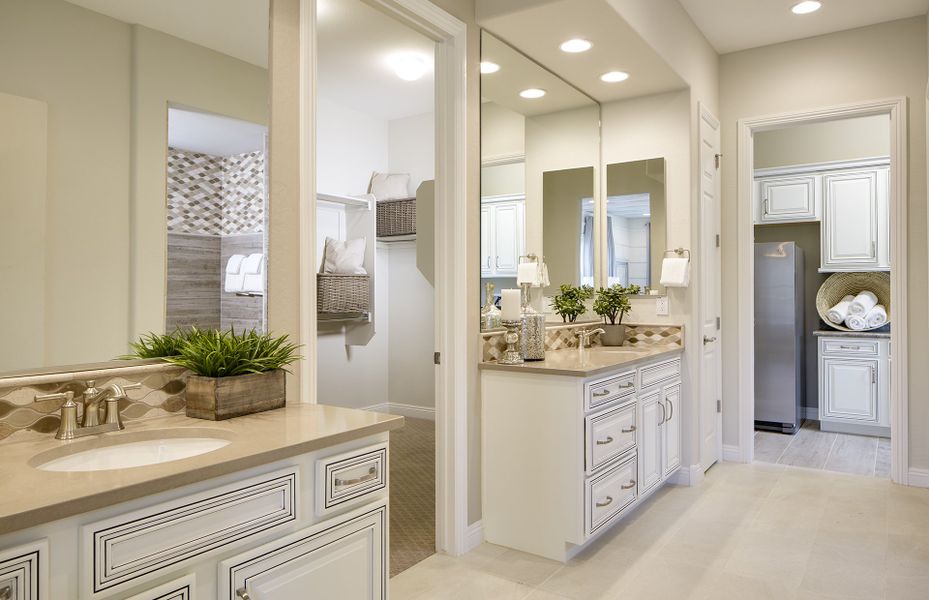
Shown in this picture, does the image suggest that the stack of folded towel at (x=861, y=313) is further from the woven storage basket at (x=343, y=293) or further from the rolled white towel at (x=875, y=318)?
the woven storage basket at (x=343, y=293)

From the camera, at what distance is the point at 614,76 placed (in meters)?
3.73

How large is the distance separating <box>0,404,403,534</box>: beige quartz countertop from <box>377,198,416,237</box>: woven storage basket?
368cm

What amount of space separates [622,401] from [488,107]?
154cm

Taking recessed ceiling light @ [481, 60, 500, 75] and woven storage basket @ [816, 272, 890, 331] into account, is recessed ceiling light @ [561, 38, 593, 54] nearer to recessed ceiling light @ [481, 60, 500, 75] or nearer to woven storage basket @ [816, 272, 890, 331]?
recessed ceiling light @ [481, 60, 500, 75]

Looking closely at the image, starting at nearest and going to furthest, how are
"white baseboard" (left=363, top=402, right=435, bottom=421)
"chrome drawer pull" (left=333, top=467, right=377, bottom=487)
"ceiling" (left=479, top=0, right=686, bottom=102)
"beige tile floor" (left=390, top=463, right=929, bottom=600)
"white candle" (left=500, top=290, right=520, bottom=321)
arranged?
"chrome drawer pull" (left=333, top=467, right=377, bottom=487), "beige tile floor" (left=390, top=463, right=929, bottom=600), "ceiling" (left=479, top=0, right=686, bottom=102), "white candle" (left=500, top=290, right=520, bottom=321), "white baseboard" (left=363, top=402, right=435, bottom=421)

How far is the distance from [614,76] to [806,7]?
3.89 ft

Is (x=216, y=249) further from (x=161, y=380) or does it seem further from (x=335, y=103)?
(x=335, y=103)

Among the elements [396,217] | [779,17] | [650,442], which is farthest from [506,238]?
[396,217]

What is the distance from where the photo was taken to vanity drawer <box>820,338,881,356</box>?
5.20 metres

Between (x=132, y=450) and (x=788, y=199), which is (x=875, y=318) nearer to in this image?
(x=788, y=199)

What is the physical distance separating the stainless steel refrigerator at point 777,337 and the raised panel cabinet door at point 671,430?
1.99m

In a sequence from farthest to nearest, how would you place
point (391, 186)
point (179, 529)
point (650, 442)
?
point (391, 186), point (650, 442), point (179, 529)

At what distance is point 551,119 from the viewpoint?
12.6 ft

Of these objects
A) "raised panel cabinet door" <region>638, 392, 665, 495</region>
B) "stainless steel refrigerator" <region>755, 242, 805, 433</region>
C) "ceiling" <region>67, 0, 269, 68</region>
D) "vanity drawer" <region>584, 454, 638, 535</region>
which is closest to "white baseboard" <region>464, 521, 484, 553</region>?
"vanity drawer" <region>584, 454, 638, 535</region>
